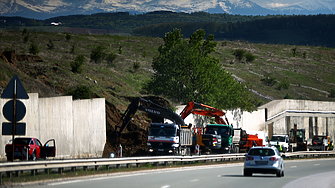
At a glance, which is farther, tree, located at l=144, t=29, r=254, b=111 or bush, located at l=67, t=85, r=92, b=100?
tree, located at l=144, t=29, r=254, b=111

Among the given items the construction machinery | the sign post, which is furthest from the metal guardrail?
the construction machinery

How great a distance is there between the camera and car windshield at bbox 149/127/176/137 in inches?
1308

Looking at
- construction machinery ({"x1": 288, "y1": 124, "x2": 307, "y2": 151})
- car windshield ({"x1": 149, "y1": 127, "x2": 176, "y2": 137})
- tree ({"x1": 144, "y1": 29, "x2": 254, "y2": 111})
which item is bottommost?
construction machinery ({"x1": 288, "y1": 124, "x2": 307, "y2": 151})

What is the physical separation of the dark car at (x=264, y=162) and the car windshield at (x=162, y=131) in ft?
37.5

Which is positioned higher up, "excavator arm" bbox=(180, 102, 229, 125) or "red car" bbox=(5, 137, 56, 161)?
"excavator arm" bbox=(180, 102, 229, 125)

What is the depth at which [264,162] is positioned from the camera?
21.9m

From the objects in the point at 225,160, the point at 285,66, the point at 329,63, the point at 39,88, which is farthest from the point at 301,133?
the point at 329,63

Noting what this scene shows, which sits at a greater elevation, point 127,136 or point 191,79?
point 191,79

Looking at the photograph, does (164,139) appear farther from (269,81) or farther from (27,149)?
(269,81)

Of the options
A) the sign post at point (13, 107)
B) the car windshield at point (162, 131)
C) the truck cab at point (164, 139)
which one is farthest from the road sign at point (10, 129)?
the car windshield at point (162, 131)

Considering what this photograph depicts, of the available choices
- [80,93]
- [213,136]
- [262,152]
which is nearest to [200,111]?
[213,136]

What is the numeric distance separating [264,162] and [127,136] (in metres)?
19.4

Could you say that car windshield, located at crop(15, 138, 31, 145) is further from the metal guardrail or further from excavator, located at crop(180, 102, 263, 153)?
excavator, located at crop(180, 102, 263, 153)

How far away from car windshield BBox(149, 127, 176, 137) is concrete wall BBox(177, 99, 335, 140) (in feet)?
77.9
